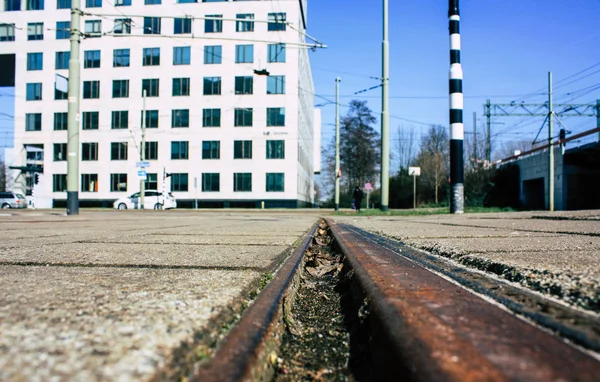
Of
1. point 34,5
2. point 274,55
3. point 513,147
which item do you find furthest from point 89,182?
point 513,147

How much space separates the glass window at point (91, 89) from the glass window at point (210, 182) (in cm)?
1134

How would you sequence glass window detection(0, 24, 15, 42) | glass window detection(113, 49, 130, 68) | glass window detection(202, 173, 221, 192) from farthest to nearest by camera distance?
glass window detection(0, 24, 15, 42), glass window detection(113, 49, 130, 68), glass window detection(202, 173, 221, 192)

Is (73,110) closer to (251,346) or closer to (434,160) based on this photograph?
→ (251,346)

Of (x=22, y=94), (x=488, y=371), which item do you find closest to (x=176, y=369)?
(x=488, y=371)

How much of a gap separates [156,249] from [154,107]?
34751 millimetres

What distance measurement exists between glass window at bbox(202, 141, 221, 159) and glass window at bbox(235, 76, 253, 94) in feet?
14.6

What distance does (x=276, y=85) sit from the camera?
110 ft

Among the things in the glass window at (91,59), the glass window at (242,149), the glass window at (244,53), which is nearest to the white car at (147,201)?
the glass window at (242,149)

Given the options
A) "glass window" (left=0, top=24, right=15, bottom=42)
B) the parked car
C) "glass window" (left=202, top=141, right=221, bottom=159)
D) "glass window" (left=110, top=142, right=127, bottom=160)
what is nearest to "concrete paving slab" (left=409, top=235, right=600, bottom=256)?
"glass window" (left=202, top=141, right=221, bottom=159)

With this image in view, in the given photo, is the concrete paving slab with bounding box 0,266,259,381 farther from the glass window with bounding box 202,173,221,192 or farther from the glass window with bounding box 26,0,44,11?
the glass window with bounding box 26,0,44,11

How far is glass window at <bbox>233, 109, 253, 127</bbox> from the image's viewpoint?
112 feet

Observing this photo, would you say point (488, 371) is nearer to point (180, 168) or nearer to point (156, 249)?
point (156, 249)

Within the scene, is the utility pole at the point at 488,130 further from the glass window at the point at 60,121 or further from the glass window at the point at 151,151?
the glass window at the point at 60,121

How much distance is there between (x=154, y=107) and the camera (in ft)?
114
